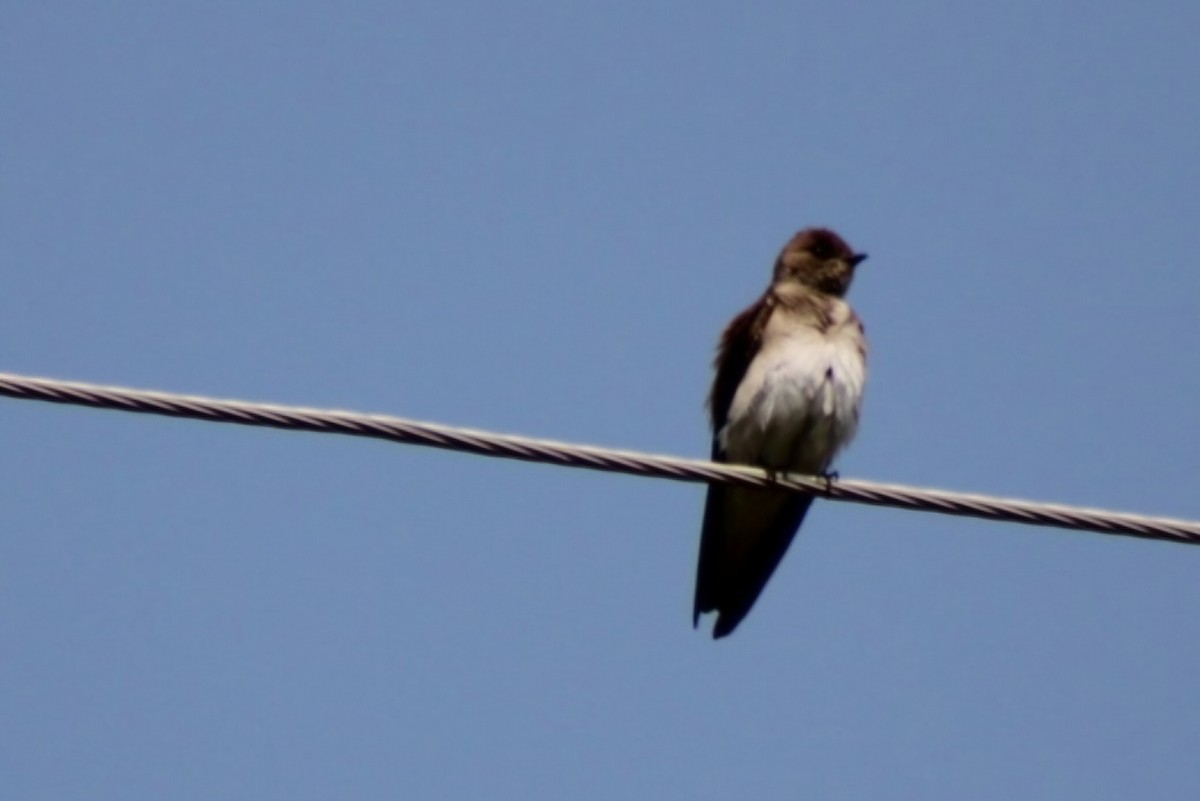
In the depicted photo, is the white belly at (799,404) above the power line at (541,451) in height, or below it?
above

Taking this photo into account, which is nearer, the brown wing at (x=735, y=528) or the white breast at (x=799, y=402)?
the white breast at (x=799, y=402)

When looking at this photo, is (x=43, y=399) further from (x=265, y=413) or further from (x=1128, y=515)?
(x=1128, y=515)

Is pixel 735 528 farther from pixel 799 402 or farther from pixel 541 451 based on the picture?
pixel 541 451

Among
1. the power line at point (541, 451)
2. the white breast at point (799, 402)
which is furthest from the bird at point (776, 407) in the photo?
the power line at point (541, 451)

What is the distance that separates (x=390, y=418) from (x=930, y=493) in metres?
1.65

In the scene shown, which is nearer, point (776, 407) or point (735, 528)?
point (776, 407)

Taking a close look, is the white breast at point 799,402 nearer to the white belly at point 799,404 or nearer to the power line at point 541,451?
the white belly at point 799,404

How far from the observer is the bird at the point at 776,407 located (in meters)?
9.21

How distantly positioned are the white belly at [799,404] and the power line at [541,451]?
2.59 meters

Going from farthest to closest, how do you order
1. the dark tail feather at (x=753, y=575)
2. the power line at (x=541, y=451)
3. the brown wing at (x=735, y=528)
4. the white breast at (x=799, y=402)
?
the dark tail feather at (x=753, y=575), the brown wing at (x=735, y=528), the white breast at (x=799, y=402), the power line at (x=541, y=451)

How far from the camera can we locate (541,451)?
5977 millimetres

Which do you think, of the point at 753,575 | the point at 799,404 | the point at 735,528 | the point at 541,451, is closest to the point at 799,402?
the point at 799,404

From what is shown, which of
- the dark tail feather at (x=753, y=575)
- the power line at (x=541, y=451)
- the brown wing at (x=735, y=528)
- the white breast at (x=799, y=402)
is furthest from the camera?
the dark tail feather at (x=753, y=575)

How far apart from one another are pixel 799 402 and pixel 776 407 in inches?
4.2
